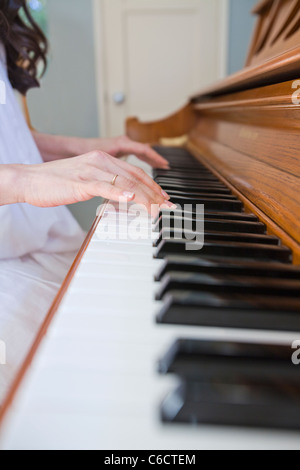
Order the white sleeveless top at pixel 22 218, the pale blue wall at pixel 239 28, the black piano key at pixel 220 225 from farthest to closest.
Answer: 1. the pale blue wall at pixel 239 28
2. the white sleeveless top at pixel 22 218
3. the black piano key at pixel 220 225

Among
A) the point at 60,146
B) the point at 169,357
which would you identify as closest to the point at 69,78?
the point at 60,146

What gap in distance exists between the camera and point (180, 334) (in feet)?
1.29

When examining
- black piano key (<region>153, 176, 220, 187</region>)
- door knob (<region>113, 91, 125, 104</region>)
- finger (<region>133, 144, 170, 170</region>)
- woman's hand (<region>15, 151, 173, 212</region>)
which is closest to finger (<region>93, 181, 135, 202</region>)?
woman's hand (<region>15, 151, 173, 212</region>)

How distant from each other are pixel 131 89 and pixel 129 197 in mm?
3303

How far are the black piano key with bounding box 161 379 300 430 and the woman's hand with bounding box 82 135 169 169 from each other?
3.12 feet

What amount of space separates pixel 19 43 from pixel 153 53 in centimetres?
267

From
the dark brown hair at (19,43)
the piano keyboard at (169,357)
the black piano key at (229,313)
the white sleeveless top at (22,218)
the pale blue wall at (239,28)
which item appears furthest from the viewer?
the pale blue wall at (239,28)

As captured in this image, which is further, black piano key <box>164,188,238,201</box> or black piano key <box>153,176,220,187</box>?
black piano key <box>153,176,220,187</box>

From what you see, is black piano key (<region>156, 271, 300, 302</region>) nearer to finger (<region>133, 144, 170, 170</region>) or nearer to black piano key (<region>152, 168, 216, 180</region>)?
black piano key (<region>152, 168, 216, 180</region>)

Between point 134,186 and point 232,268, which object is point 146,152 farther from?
point 232,268

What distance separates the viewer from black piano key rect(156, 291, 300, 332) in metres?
0.41

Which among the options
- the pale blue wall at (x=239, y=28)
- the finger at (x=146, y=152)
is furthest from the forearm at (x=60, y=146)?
the pale blue wall at (x=239, y=28)

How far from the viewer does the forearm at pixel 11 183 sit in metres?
0.67

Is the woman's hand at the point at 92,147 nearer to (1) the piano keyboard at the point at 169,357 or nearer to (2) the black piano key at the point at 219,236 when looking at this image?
(2) the black piano key at the point at 219,236
